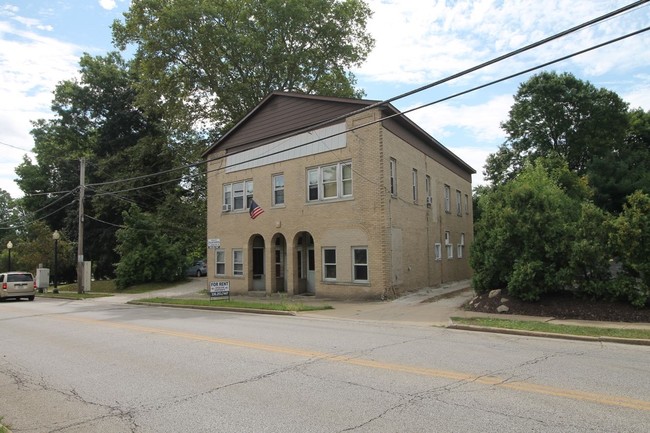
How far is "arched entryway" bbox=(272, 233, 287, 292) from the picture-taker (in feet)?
77.3

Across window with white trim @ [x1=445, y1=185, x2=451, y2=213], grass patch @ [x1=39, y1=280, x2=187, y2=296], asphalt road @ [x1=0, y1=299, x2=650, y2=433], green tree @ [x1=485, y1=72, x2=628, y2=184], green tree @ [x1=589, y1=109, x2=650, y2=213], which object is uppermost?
green tree @ [x1=485, y1=72, x2=628, y2=184]

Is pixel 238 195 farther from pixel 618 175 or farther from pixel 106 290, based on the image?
pixel 618 175

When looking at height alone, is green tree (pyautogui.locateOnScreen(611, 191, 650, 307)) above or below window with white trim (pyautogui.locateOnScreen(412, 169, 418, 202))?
below

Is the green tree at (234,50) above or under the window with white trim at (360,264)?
above

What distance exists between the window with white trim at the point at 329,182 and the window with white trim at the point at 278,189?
189 cm

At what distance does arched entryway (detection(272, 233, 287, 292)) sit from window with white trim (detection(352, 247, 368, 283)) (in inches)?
210

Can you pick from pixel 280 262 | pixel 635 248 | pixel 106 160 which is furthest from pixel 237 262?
pixel 106 160

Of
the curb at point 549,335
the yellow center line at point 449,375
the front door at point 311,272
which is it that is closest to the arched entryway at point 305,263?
the front door at point 311,272

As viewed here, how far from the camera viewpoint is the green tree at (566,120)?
38875 mm

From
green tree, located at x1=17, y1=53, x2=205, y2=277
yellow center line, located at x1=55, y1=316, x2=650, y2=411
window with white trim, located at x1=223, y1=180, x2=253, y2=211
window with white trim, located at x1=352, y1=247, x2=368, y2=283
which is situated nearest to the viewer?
yellow center line, located at x1=55, y1=316, x2=650, y2=411

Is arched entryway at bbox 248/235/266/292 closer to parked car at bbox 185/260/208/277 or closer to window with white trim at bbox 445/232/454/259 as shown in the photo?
window with white trim at bbox 445/232/454/259

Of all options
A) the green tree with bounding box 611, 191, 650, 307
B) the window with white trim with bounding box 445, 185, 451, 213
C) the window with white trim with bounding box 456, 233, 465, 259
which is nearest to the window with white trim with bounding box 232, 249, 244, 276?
the window with white trim with bounding box 445, 185, 451, 213

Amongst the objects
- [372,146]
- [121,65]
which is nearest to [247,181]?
[372,146]

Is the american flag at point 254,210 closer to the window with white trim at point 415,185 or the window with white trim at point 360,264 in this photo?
the window with white trim at point 360,264
